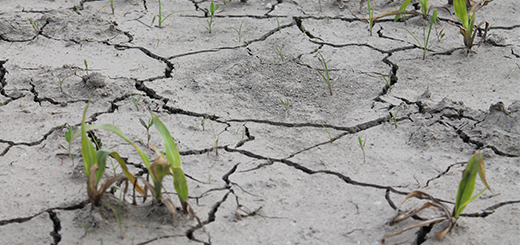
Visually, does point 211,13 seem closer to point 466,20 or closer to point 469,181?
point 466,20

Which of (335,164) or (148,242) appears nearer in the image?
(148,242)

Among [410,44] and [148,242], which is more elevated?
[410,44]

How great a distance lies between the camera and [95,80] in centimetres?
291

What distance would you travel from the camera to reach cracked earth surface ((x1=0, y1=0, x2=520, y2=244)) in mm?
1933

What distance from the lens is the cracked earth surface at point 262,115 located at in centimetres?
193

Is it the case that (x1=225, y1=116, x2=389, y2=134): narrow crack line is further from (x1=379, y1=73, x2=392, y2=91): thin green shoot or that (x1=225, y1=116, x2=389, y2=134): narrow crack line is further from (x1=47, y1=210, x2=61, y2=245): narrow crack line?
(x1=47, y1=210, x2=61, y2=245): narrow crack line

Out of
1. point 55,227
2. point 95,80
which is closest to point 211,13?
point 95,80

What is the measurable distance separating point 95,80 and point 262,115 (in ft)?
3.72

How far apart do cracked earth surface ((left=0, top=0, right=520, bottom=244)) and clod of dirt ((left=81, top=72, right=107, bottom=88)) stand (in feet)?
0.03

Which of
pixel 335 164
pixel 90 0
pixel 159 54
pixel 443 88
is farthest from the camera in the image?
pixel 90 0

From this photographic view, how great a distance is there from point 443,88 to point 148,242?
2.20m

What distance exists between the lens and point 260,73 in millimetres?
3143

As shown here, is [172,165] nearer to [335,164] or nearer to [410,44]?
[335,164]

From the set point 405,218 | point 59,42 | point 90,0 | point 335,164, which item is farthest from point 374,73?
point 90,0
